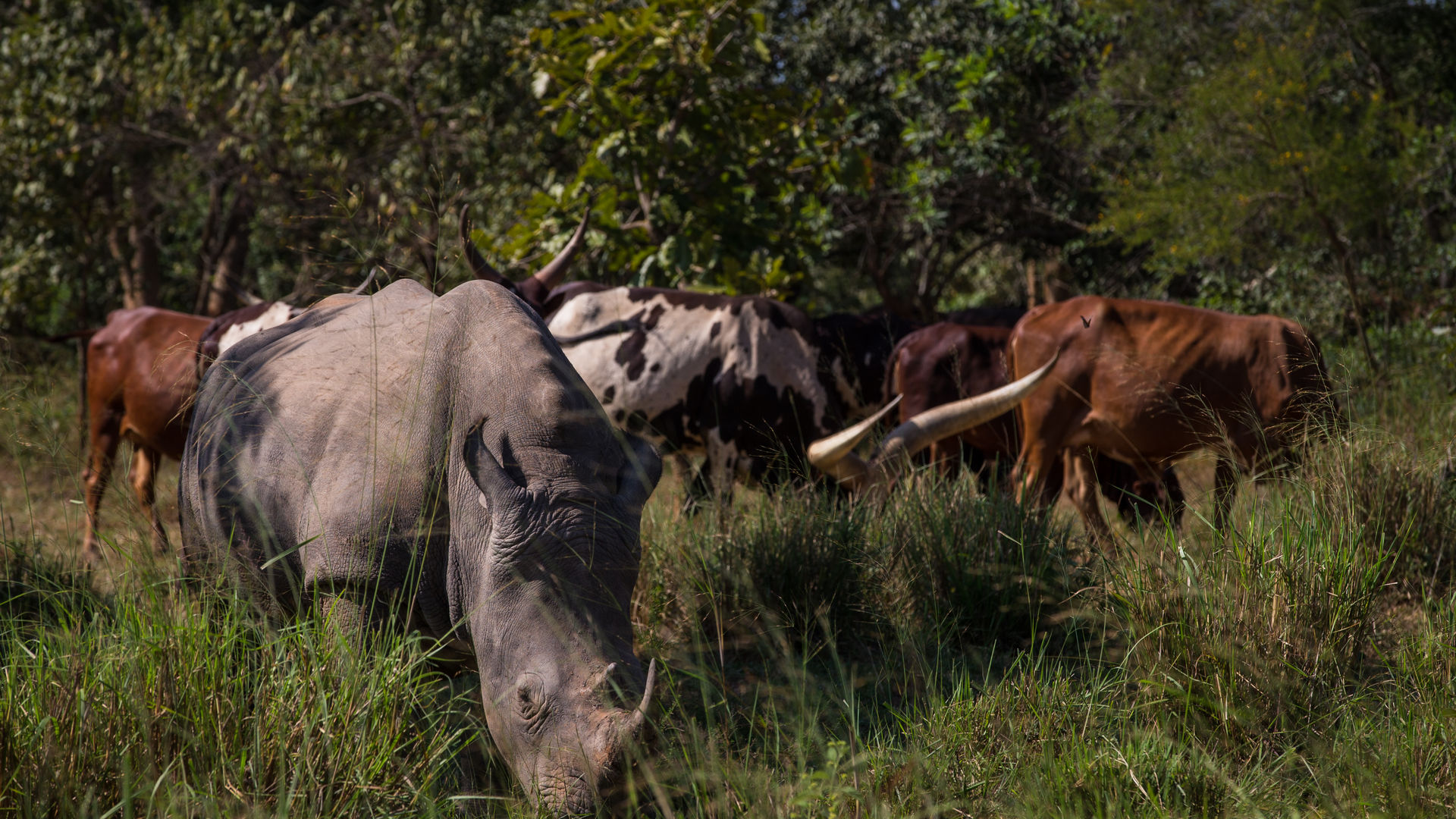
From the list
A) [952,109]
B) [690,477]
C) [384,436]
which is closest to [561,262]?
[690,477]

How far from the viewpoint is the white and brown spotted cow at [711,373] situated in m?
6.53

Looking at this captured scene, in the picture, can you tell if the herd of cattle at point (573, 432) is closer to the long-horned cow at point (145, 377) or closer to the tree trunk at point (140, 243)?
the long-horned cow at point (145, 377)

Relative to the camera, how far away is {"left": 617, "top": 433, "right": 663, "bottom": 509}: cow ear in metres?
2.86

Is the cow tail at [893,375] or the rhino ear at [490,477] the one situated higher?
the rhino ear at [490,477]

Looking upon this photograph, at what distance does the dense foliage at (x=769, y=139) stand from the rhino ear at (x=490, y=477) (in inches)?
181

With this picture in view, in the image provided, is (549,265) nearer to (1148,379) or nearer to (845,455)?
(845,455)

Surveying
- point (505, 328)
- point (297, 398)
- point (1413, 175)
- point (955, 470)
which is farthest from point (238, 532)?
point (1413, 175)

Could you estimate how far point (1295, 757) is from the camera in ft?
9.63

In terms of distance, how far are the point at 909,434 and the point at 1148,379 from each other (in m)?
1.41

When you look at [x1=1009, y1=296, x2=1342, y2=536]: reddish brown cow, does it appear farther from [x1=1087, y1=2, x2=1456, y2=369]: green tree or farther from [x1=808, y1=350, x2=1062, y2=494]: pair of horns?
[x1=1087, y1=2, x2=1456, y2=369]: green tree

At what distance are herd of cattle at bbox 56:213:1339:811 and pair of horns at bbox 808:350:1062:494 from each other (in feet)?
0.04

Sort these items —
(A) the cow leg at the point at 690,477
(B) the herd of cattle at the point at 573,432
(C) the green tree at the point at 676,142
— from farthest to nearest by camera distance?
(C) the green tree at the point at 676,142
(A) the cow leg at the point at 690,477
(B) the herd of cattle at the point at 573,432

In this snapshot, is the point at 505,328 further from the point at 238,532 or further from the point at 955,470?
the point at 955,470

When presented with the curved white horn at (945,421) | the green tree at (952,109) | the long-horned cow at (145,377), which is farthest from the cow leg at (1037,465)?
the long-horned cow at (145,377)
